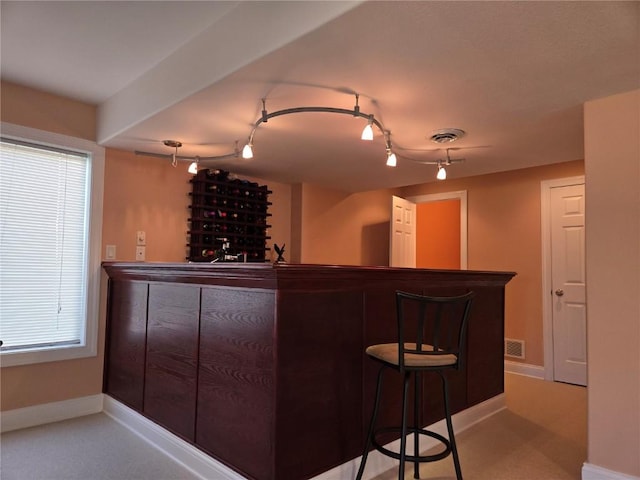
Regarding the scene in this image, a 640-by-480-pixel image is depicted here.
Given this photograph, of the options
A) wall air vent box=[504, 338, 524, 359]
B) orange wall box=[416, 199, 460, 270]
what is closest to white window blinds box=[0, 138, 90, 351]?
wall air vent box=[504, 338, 524, 359]

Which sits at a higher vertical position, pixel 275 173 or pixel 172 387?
pixel 275 173

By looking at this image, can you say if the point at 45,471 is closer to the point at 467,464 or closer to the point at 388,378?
the point at 388,378

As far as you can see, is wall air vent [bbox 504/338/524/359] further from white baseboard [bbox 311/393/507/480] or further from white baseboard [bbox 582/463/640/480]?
white baseboard [bbox 582/463/640/480]

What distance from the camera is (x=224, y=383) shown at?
2133mm

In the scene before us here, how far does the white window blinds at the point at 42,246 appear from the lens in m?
2.91

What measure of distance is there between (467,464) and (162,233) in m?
2.98

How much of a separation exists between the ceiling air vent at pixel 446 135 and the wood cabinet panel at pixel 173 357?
2.00m

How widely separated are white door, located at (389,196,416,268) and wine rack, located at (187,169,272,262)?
1.64 metres

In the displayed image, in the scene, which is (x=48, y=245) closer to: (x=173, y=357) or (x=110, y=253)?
(x=110, y=253)

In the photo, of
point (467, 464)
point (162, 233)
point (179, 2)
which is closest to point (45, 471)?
point (162, 233)

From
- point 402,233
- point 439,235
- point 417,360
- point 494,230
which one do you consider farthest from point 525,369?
point 417,360

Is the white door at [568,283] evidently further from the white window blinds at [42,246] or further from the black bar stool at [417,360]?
the white window blinds at [42,246]

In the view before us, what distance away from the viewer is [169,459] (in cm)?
242

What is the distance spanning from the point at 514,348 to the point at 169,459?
3.84m
